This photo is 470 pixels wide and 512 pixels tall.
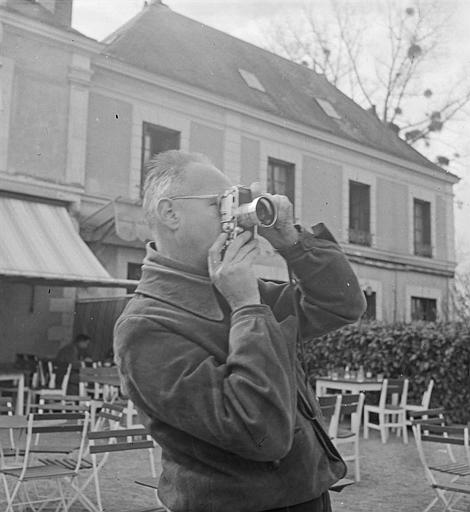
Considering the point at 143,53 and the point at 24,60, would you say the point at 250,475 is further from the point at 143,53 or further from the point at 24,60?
the point at 143,53

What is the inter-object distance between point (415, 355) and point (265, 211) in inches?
348

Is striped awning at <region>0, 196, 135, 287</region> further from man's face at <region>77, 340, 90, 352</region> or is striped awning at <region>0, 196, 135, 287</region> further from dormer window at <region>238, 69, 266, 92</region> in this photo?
dormer window at <region>238, 69, 266, 92</region>

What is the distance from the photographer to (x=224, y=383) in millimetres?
1341

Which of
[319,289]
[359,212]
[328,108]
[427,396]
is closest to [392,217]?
[359,212]

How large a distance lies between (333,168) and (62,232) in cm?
817

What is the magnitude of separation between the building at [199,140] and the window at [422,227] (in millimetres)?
37

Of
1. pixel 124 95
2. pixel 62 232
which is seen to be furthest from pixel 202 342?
pixel 124 95

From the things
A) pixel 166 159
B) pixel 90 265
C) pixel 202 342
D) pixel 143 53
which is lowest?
pixel 202 342

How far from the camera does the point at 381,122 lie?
21750mm

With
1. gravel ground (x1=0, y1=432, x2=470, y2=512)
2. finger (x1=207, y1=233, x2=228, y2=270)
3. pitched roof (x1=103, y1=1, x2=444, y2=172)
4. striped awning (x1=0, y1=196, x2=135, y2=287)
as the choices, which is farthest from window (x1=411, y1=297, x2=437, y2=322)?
finger (x1=207, y1=233, x2=228, y2=270)

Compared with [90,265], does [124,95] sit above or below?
above

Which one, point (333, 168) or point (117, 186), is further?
point (333, 168)

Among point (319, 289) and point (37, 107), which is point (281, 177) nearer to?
point (37, 107)

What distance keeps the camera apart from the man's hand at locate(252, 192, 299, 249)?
0.03 m
